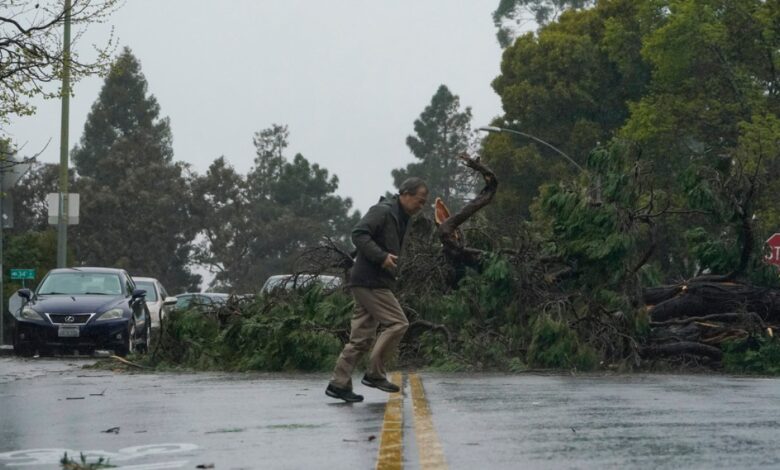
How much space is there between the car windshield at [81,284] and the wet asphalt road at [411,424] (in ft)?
35.6

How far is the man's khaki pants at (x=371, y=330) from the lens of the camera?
12.6 metres

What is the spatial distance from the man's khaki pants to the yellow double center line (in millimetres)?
375

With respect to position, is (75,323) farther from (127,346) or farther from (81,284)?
(81,284)

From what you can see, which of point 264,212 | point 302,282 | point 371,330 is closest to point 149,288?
point 302,282

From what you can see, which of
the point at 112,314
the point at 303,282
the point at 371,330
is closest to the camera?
the point at 371,330

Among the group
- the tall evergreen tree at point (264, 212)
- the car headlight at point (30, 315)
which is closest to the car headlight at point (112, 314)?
the car headlight at point (30, 315)

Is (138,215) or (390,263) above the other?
(138,215)

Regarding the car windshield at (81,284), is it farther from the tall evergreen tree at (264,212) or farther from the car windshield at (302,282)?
the tall evergreen tree at (264,212)

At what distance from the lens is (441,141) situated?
120812 mm

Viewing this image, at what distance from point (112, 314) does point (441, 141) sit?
317 feet

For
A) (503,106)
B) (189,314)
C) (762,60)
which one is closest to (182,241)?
(503,106)

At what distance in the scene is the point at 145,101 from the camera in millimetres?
108375

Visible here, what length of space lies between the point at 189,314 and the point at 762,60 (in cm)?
3063

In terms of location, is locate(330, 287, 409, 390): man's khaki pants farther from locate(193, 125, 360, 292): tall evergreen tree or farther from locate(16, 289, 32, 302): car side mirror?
locate(193, 125, 360, 292): tall evergreen tree
